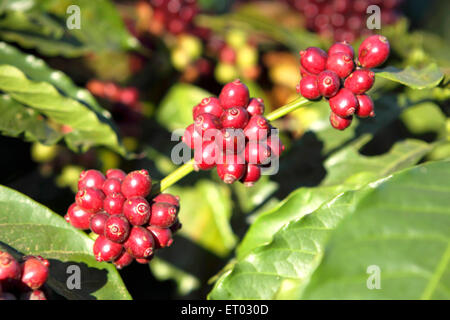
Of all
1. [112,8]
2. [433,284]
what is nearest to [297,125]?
[112,8]

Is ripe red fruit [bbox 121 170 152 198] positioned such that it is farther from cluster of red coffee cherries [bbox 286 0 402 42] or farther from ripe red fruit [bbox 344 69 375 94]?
cluster of red coffee cherries [bbox 286 0 402 42]

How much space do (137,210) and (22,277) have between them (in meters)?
0.31

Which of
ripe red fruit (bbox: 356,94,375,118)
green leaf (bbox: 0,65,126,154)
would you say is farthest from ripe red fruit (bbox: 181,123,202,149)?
green leaf (bbox: 0,65,126,154)

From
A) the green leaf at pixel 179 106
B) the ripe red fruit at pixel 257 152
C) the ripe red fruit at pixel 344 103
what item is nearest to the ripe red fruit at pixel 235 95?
the ripe red fruit at pixel 257 152

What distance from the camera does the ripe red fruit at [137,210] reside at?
1.18 metres

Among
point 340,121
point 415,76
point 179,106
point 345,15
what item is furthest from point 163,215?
point 345,15

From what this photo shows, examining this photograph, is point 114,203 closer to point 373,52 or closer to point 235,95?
point 235,95

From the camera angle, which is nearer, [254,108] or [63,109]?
[254,108]

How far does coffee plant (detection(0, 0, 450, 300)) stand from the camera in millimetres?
941

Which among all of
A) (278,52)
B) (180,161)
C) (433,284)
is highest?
(433,284)

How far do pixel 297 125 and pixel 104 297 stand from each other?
167 cm

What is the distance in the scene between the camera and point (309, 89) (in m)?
1.21
